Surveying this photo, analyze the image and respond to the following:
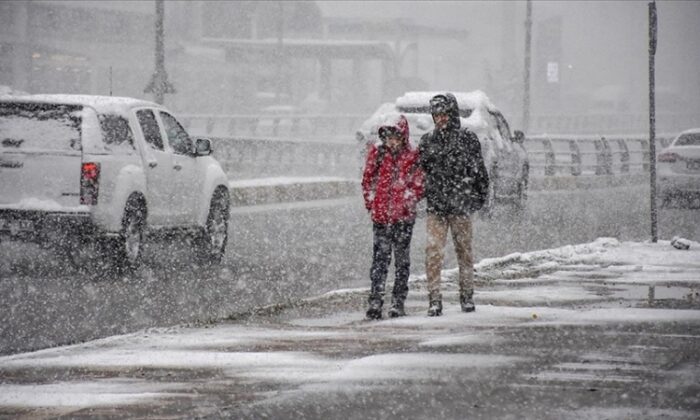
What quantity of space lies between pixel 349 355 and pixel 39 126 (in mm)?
6416

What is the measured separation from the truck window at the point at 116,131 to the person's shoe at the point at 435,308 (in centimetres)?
480

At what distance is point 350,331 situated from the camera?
10.0 m

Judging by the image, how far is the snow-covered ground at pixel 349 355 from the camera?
7391 mm

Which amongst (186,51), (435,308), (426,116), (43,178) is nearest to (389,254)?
Answer: (435,308)

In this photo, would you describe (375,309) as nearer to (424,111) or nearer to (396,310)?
(396,310)

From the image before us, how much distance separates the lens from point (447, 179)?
10.8 metres

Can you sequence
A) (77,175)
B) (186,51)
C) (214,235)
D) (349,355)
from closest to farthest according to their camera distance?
(349,355) < (77,175) < (214,235) < (186,51)

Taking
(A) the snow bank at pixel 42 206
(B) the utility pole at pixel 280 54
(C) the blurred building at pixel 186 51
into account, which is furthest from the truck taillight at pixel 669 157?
(B) the utility pole at pixel 280 54

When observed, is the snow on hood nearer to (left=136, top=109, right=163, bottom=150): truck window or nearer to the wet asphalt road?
the wet asphalt road

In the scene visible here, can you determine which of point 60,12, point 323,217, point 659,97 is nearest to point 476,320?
point 323,217

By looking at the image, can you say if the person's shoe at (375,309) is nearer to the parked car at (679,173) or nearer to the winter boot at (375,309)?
the winter boot at (375,309)

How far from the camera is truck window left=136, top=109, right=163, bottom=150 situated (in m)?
15.3

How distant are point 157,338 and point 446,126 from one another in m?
2.70

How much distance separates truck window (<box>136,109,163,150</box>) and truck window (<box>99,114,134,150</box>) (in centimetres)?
42
